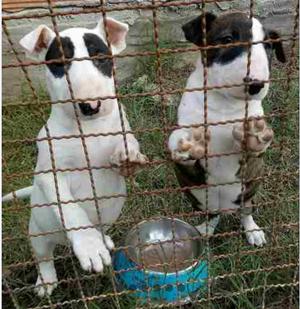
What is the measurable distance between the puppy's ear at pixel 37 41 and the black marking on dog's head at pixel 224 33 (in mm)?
503

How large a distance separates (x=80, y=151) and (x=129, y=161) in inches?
10.7

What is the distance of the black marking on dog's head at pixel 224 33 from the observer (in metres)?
2.09

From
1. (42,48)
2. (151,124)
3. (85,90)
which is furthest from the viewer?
(151,124)

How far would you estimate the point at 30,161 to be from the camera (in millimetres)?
3137

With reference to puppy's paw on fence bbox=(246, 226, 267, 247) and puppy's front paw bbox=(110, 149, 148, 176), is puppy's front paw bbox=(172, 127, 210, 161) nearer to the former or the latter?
puppy's front paw bbox=(110, 149, 148, 176)

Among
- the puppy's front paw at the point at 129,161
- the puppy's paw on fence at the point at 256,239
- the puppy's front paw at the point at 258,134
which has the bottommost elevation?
the puppy's paw on fence at the point at 256,239

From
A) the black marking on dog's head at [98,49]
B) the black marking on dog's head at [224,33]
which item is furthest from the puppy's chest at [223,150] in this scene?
the black marking on dog's head at [98,49]

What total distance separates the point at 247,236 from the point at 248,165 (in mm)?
420

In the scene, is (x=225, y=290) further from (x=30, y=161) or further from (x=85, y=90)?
(x=30, y=161)

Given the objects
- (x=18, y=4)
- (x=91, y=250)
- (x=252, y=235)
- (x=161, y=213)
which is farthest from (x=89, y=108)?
(x=18, y=4)

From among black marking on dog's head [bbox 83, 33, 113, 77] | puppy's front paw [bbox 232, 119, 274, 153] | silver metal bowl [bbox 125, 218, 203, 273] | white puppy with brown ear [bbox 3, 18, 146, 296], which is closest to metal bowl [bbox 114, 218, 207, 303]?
silver metal bowl [bbox 125, 218, 203, 273]

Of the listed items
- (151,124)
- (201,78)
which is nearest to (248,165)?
(201,78)

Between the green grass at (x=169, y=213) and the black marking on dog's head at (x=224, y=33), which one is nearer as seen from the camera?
the black marking on dog's head at (x=224, y=33)

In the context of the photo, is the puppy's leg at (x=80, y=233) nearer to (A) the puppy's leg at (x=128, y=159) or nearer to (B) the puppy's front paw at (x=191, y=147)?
(A) the puppy's leg at (x=128, y=159)
